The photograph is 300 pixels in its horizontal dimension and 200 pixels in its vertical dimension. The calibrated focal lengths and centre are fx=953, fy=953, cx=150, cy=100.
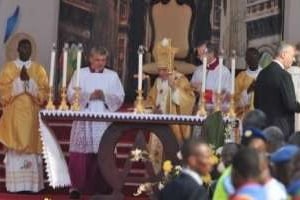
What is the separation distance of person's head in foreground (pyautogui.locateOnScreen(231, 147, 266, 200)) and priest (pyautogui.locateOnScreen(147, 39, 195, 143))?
17.2 ft

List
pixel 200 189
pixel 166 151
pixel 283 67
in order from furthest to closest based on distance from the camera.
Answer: pixel 166 151 → pixel 283 67 → pixel 200 189

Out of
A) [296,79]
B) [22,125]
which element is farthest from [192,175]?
[22,125]

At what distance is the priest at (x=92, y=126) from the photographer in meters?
10.5

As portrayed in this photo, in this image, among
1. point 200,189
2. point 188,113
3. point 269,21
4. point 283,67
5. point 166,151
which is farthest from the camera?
point 269,21

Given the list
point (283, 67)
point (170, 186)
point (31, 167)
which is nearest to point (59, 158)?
point (31, 167)

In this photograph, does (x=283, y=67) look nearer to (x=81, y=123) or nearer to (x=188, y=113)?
(x=188, y=113)

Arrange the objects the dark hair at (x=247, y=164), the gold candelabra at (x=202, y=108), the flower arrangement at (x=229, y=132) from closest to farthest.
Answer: the dark hair at (x=247, y=164) < the flower arrangement at (x=229, y=132) < the gold candelabra at (x=202, y=108)

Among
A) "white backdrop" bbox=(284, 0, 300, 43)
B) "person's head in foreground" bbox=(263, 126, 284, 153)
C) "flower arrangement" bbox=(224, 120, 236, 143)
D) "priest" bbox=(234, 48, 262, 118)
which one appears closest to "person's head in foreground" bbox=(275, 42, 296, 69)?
"flower arrangement" bbox=(224, 120, 236, 143)

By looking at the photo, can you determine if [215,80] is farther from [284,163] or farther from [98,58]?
[284,163]

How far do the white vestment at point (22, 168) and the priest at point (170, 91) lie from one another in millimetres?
1456

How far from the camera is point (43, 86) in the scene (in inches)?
428

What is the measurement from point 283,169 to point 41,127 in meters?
4.68

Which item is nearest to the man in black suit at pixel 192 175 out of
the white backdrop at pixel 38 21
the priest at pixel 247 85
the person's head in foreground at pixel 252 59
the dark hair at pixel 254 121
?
the dark hair at pixel 254 121

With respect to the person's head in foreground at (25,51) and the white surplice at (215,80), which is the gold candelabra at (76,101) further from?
the white surplice at (215,80)
